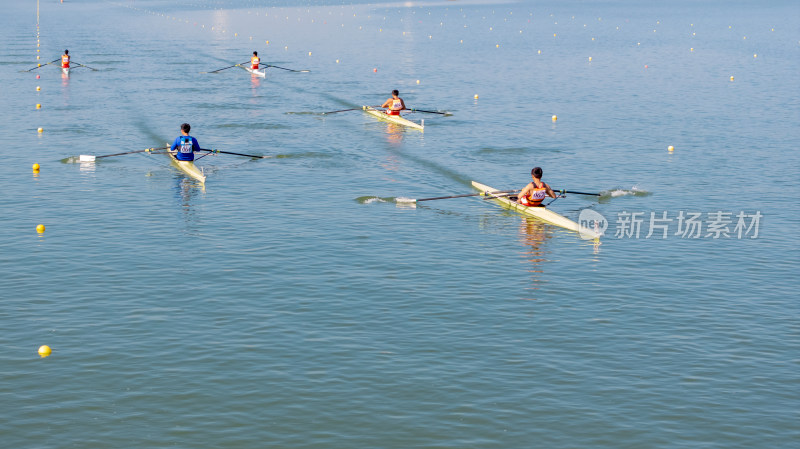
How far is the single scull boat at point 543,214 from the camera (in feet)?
107

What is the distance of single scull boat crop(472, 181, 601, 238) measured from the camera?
32.5m

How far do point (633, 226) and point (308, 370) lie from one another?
16513 mm

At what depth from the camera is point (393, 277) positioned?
2833 cm

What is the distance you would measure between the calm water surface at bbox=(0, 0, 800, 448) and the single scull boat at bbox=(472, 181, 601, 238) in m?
0.56

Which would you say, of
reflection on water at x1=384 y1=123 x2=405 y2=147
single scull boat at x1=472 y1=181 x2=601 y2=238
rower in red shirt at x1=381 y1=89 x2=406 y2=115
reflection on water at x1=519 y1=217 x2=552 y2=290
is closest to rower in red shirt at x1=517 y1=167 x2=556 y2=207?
single scull boat at x1=472 y1=181 x2=601 y2=238

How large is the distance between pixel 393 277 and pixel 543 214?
8409 mm

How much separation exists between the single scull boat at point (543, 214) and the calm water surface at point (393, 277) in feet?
1.83

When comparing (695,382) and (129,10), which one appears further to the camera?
(129,10)

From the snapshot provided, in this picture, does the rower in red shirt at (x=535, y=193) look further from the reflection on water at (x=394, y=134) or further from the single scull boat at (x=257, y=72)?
the single scull boat at (x=257, y=72)

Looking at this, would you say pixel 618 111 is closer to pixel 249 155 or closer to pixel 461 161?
pixel 461 161

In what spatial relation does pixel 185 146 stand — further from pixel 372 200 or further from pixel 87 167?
pixel 372 200

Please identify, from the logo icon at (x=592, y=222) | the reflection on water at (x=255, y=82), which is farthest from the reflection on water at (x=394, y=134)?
the reflection on water at (x=255, y=82)

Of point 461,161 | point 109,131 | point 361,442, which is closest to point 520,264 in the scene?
point 361,442

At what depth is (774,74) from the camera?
255ft
